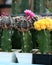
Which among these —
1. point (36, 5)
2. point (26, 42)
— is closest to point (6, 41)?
point (26, 42)

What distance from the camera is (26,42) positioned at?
7.68ft

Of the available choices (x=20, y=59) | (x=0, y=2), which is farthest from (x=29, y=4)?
(x=20, y=59)

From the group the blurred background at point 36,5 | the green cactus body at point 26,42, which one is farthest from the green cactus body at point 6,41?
the blurred background at point 36,5

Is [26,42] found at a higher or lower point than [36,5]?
lower

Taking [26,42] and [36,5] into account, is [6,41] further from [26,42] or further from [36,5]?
[36,5]

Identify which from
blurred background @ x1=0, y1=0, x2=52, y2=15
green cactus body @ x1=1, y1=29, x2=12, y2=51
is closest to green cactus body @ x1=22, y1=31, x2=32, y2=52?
green cactus body @ x1=1, y1=29, x2=12, y2=51

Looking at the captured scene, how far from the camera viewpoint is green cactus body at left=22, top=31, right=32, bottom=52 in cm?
233

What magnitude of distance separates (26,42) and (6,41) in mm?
187

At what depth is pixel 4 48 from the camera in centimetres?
241

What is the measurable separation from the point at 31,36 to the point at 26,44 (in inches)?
3.5

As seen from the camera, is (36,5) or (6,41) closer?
(6,41)

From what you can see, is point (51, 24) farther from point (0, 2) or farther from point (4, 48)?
point (0, 2)

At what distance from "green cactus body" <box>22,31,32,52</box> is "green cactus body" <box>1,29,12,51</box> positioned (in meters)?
0.14

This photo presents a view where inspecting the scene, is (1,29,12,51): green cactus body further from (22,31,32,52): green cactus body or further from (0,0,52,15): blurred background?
(0,0,52,15): blurred background
